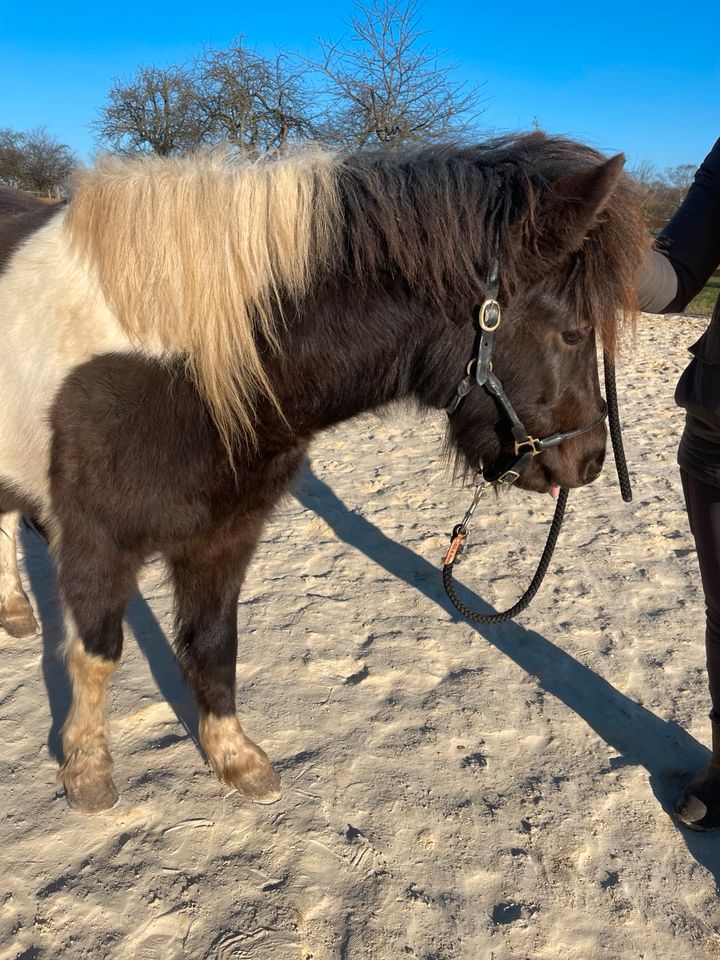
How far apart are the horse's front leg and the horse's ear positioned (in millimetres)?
1147

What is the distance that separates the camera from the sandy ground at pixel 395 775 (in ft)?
5.57

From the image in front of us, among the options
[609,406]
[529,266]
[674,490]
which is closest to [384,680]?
[609,406]

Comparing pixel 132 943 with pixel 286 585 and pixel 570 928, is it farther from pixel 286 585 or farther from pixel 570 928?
pixel 286 585

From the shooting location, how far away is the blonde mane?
1616mm

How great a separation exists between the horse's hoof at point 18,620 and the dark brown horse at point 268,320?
1.17 metres

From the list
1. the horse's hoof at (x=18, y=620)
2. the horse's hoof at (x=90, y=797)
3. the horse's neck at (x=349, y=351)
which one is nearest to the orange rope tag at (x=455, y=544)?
the horse's neck at (x=349, y=351)

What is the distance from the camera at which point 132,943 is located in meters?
1.63

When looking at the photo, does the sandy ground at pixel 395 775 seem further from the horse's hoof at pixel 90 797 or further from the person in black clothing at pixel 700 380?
the person in black clothing at pixel 700 380

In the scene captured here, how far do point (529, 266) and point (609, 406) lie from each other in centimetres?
56

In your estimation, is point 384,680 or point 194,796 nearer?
point 194,796

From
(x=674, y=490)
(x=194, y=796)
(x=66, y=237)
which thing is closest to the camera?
(x=66, y=237)

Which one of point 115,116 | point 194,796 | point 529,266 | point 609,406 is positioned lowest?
point 194,796

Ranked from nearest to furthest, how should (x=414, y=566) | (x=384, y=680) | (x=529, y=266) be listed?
1. (x=529, y=266)
2. (x=384, y=680)
3. (x=414, y=566)

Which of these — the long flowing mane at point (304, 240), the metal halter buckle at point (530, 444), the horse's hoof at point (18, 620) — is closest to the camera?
the long flowing mane at point (304, 240)
